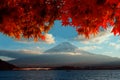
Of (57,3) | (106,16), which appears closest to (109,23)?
(106,16)

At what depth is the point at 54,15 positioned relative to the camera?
8703 millimetres

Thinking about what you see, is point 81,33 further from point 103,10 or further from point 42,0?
point 103,10

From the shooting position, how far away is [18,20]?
340 inches

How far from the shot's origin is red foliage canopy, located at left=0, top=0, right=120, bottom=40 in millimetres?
6645

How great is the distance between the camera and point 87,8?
6.69 meters

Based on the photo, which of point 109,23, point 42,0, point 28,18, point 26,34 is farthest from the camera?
point 26,34

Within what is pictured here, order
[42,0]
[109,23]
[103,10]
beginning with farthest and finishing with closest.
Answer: [42,0] → [109,23] → [103,10]

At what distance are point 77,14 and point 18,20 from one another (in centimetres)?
222

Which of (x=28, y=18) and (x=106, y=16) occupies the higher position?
(x=28, y=18)

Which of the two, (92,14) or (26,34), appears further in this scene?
(26,34)

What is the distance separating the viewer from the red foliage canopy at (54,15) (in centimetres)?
664

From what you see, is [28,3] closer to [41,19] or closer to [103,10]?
[41,19]

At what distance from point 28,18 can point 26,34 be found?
3.65 feet

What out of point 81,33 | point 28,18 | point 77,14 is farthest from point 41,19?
point 77,14
